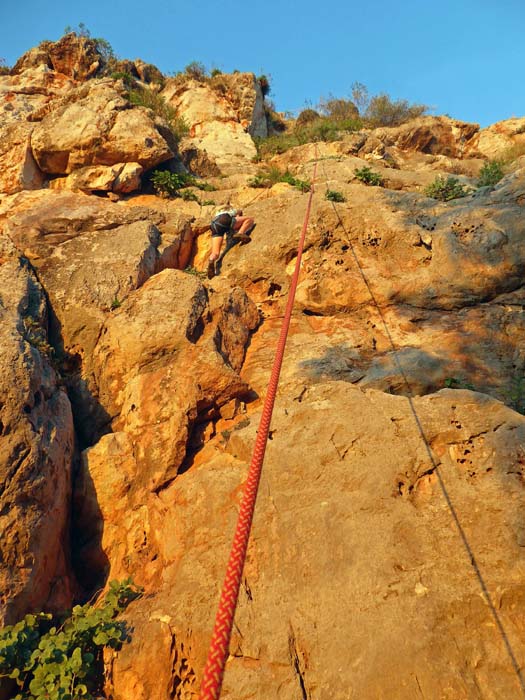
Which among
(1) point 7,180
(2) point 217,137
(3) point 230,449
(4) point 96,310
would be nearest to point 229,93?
(2) point 217,137

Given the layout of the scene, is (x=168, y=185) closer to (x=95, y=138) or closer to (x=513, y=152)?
(x=95, y=138)

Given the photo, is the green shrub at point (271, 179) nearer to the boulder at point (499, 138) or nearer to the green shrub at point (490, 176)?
the green shrub at point (490, 176)

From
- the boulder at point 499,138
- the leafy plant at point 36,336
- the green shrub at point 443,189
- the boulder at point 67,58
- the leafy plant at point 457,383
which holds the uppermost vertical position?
the boulder at point 67,58

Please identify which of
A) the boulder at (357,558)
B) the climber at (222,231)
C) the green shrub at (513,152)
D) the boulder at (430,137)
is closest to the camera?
the boulder at (357,558)

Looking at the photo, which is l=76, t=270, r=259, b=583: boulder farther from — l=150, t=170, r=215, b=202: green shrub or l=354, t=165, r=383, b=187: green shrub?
l=354, t=165, r=383, b=187: green shrub

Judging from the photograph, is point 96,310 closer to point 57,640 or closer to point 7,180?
point 57,640

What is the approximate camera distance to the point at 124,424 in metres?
5.72

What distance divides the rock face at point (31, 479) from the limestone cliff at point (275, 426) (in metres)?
0.02

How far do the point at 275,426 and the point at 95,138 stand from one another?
32.0ft

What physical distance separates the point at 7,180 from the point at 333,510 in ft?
36.7

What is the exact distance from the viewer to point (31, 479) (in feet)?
13.9

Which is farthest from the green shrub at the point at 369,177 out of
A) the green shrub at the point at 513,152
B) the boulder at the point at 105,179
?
the green shrub at the point at 513,152

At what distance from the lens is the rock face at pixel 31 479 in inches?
152

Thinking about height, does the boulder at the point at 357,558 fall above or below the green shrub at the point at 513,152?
below
